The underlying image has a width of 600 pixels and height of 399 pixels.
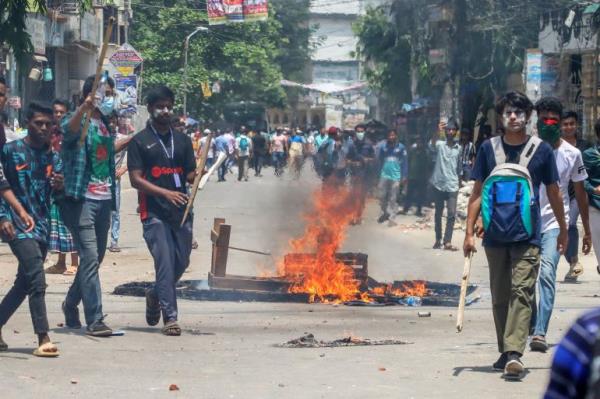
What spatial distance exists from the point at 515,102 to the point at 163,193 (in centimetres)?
266

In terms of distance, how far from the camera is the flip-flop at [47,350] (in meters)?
7.57

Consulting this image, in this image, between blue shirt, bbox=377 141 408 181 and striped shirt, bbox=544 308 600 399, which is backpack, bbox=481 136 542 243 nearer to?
striped shirt, bbox=544 308 600 399

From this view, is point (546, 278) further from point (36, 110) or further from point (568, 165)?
point (36, 110)

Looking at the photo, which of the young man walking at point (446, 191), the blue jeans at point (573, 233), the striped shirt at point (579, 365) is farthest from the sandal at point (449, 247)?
the striped shirt at point (579, 365)

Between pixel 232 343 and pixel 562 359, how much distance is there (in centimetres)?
628

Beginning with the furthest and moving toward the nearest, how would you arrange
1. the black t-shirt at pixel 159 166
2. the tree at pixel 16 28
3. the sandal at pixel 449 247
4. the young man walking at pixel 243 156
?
the young man walking at pixel 243 156 → the sandal at pixel 449 247 → the tree at pixel 16 28 → the black t-shirt at pixel 159 166

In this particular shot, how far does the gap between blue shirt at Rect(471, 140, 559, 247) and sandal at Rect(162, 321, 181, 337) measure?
2.44m

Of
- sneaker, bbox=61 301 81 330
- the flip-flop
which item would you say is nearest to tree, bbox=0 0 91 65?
sneaker, bbox=61 301 81 330

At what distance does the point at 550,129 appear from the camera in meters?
8.33

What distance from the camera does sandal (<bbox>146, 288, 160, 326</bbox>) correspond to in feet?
29.3

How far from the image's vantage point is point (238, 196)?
30.6m

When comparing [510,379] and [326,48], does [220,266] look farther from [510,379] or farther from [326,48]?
[326,48]

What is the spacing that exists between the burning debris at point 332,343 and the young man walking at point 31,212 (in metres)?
1.65

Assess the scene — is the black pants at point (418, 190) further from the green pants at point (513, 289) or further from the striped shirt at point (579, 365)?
the striped shirt at point (579, 365)
